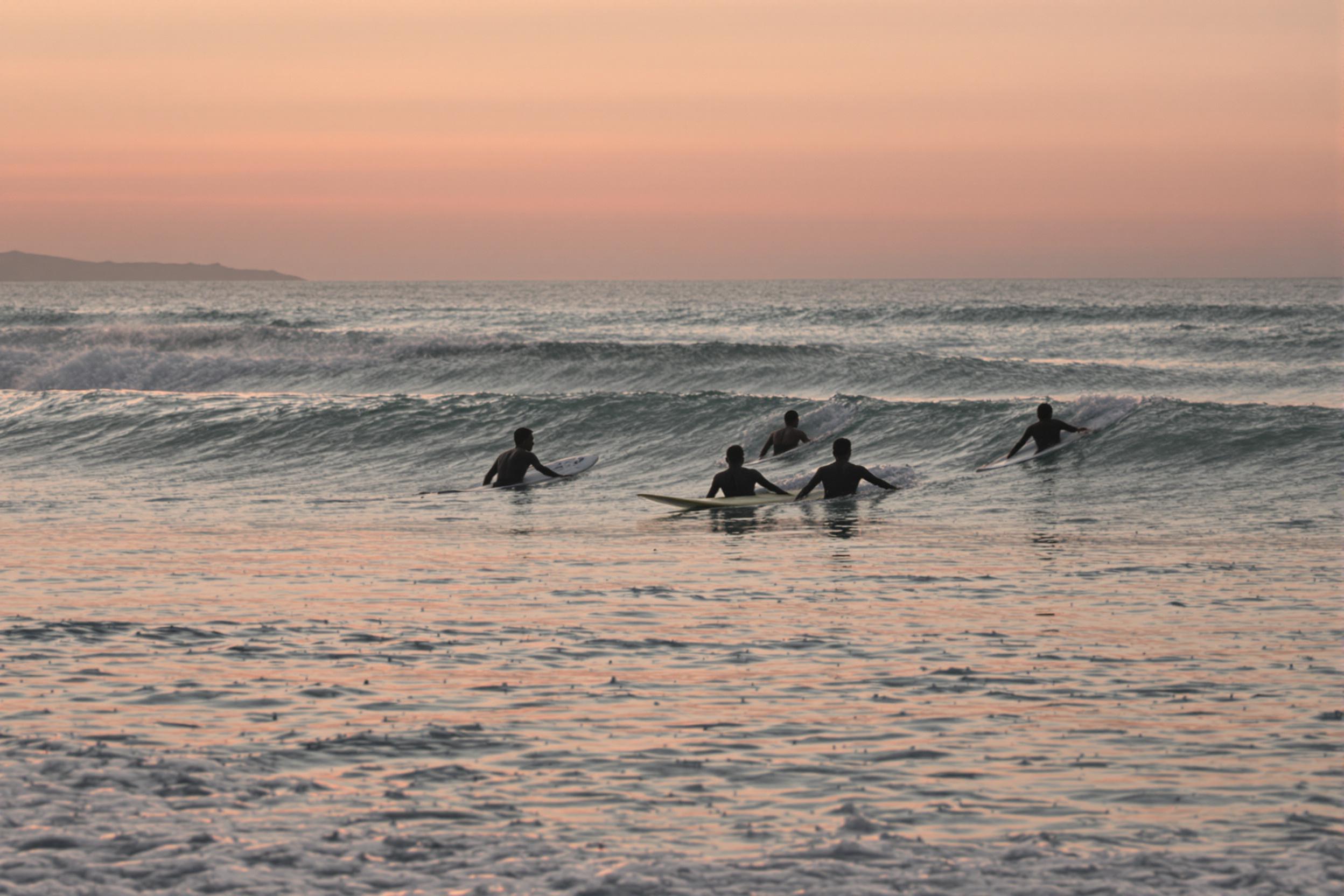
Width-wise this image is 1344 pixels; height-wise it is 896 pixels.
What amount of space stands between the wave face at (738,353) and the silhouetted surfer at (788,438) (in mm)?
9812

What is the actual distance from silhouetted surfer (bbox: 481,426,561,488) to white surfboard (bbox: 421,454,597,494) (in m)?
0.08

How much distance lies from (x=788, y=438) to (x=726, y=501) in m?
5.34

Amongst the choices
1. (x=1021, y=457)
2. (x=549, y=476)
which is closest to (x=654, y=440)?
(x=549, y=476)

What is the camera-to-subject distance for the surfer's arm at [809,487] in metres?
16.0

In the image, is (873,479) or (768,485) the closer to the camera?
(768,485)

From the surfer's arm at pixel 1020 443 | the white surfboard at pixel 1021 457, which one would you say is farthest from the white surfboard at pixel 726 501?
the surfer's arm at pixel 1020 443

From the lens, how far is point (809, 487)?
16.0 metres

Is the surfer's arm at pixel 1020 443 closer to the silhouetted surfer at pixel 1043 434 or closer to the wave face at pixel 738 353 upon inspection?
the silhouetted surfer at pixel 1043 434

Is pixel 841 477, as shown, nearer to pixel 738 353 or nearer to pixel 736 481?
pixel 736 481

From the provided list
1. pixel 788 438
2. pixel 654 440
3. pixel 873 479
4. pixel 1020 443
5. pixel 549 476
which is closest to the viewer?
pixel 873 479

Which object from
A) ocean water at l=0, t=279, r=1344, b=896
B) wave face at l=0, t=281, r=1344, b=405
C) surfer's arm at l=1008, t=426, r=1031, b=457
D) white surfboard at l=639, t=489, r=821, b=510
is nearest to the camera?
ocean water at l=0, t=279, r=1344, b=896

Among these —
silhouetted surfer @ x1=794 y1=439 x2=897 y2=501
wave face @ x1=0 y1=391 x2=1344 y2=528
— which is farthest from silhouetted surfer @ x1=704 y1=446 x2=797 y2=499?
wave face @ x1=0 y1=391 x2=1344 y2=528

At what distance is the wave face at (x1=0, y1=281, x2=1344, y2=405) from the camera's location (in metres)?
34.9

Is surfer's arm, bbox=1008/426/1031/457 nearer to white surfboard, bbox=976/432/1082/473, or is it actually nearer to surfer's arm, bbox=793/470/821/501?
white surfboard, bbox=976/432/1082/473
